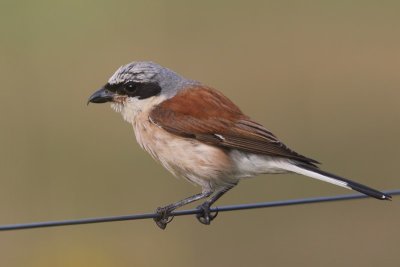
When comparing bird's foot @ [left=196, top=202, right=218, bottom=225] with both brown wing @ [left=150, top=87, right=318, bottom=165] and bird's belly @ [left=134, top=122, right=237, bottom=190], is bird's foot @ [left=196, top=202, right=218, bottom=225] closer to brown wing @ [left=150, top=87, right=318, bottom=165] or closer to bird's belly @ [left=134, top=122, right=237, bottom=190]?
bird's belly @ [left=134, top=122, right=237, bottom=190]

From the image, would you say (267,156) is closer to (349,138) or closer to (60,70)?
(349,138)

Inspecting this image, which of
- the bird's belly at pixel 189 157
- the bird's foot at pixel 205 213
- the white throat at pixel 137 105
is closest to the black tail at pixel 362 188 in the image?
the bird's belly at pixel 189 157

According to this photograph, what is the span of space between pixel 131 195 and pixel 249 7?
3.95 meters

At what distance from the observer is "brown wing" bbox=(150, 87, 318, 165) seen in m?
4.93

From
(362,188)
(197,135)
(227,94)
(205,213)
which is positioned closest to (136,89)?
(197,135)

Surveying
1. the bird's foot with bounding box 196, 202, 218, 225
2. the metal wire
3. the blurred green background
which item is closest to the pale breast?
the bird's foot with bounding box 196, 202, 218, 225

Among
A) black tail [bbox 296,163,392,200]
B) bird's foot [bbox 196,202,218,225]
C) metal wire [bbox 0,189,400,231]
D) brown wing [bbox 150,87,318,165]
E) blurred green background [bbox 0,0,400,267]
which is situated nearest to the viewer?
metal wire [bbox 0,189,400,231]

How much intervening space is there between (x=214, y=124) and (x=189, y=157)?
234 mm

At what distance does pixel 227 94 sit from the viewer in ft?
29.6

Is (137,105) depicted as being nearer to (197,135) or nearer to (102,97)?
(102,97)

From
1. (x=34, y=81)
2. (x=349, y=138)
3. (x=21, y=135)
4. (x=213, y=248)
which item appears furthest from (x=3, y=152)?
(x=349, y=138)

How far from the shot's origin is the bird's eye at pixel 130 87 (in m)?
5.29

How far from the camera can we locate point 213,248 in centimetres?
713

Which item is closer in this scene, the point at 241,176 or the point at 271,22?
the point at 241,176
